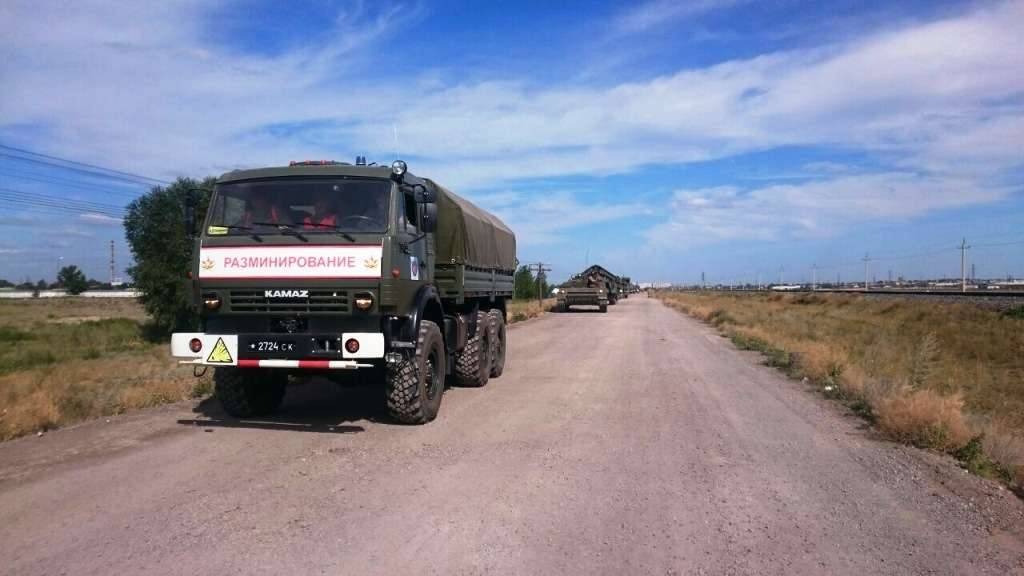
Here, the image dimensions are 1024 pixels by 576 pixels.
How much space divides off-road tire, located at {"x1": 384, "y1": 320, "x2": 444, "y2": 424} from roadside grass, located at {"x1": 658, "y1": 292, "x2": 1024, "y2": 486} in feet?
18.4

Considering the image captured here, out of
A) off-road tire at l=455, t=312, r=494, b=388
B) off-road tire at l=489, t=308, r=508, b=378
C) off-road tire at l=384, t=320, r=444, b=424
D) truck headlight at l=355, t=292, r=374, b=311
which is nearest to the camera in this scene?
truck headlight at l=355, t=292, r=374, b=311

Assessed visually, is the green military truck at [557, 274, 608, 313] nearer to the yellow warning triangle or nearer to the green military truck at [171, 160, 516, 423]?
the green military truck at [171, 160, 516, 423]

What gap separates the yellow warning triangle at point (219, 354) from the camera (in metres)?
7.83

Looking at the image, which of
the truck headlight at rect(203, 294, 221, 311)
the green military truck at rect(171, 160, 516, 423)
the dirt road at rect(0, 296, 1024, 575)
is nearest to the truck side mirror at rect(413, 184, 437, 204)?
the green military truck at rect(171, 160, 516, 423)

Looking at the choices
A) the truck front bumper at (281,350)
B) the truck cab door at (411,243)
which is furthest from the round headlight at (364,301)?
the truck cab door at (411,243)

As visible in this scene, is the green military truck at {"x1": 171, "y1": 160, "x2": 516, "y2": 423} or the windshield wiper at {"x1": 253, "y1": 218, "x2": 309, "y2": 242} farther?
the windshield wiper at {"x1": 253, "y1": 218, "x2": 309, "y2": 242}

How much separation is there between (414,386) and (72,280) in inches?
4766

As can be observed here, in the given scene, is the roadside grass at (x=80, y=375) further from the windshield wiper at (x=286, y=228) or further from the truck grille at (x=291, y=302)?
the windshield wiper at (x=286, y=228)

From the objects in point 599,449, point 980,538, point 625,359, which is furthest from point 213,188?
point 625,359

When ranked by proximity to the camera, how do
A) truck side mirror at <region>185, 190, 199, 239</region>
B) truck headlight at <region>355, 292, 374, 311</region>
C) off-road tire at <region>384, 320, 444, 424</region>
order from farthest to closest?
truck side mirror at <region>185, 190, 199, 239</region>, off-road tire at <region>384, 320, 444, 424</region>, truck headlight at <region>355, 292, 374, 311</region>

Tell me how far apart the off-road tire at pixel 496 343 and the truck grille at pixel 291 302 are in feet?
17.6

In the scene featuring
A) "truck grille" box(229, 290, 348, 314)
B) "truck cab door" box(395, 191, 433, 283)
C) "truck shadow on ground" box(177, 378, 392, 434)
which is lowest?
"truck shadow on ground" box(177, 378, 392, 434)

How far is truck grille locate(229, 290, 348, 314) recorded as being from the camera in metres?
7.75

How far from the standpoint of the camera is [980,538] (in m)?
5.23
